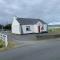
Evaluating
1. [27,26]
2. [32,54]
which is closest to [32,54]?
[32,54]

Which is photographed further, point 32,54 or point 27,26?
point 27,26

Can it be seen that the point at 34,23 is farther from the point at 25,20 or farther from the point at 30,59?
the point at 30,59

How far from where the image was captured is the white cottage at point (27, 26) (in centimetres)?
4697

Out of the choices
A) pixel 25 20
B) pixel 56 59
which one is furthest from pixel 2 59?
pixel 25 20

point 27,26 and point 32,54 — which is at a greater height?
point 27,26

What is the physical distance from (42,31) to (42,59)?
41011 millimetres

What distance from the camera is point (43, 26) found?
50875 mm

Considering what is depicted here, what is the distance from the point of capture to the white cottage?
154 ft

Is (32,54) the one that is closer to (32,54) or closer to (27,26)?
(32,54)

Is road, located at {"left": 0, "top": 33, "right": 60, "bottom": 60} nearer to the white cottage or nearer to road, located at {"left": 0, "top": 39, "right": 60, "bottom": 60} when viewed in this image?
road, located at {"left": 0, "top": 39, "right": 60, "bottom": 60}

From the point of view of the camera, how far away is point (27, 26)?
4794cm

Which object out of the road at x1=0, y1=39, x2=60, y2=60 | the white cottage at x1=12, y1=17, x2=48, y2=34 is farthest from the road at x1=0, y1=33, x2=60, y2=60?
the white cottage at x1=12, y1=17, x2=48, y2=34

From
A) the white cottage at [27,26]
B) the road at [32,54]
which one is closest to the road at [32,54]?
the road at [32,54]

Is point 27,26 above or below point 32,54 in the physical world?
above
